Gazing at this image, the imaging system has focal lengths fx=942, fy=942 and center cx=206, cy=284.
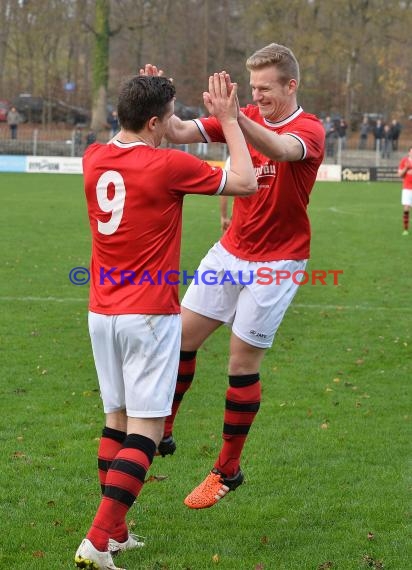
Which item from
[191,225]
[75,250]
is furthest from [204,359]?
[191,225]

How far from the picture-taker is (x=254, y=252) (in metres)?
5.72

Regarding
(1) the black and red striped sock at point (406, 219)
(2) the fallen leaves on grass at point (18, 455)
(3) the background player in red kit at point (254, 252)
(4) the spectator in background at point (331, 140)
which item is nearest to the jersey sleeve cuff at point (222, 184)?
(3) the background player in red kit at point (254, 252)

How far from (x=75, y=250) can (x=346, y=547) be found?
12386mm

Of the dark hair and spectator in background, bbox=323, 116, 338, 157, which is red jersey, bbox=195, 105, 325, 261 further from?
spectator in background, bbox=323, 116, 338, 157

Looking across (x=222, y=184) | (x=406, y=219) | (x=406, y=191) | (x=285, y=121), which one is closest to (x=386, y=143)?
(x=406, y=191)

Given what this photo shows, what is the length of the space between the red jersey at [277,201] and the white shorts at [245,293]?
0.24 ft

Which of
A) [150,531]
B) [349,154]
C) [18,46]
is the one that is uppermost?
[18,46]

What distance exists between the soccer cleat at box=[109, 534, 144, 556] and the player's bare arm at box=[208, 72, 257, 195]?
6.01ft

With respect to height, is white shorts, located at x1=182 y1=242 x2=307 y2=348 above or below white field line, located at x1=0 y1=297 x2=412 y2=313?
above

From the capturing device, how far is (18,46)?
5694cm

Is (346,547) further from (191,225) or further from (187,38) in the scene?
(187,38)

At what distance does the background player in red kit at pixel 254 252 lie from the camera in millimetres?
5465

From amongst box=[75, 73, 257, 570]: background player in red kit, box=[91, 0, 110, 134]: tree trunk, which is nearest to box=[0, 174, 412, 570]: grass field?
box=[75, 73, 257, 570]: background player in red kit

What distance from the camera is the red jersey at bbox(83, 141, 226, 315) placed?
439 centimetres
